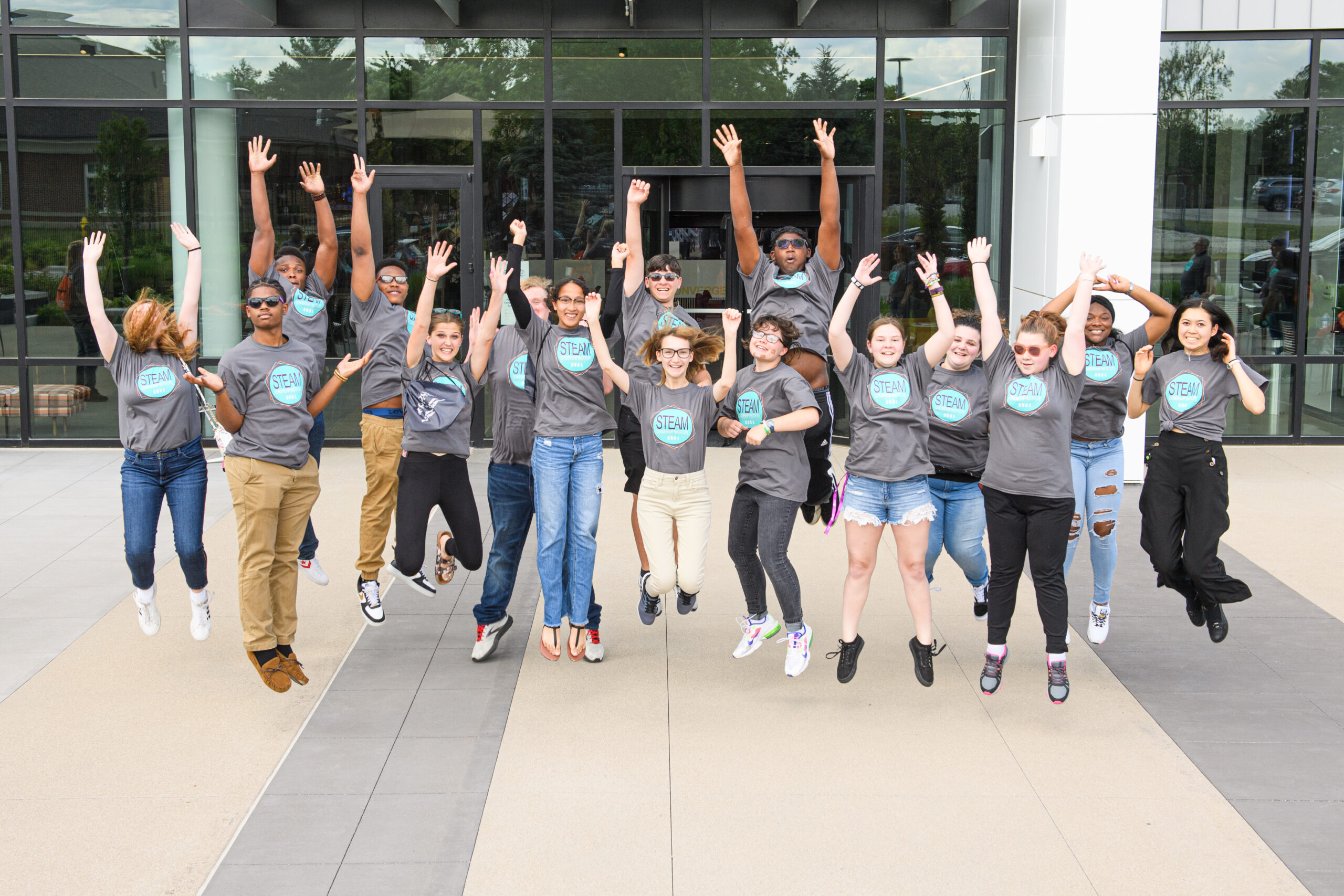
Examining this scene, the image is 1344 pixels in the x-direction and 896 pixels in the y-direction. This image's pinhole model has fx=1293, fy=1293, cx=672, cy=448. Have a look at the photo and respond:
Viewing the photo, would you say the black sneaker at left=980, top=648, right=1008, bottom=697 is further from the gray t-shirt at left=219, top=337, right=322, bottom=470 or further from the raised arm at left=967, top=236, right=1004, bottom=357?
the gray t-shirt at left=219, top=337, right=322, bottom=470

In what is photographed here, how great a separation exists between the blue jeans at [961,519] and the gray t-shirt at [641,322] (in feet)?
4.87

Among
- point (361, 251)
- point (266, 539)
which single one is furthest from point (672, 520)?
point (361, 251)

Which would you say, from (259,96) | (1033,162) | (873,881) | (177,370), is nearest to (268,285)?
(177,370)

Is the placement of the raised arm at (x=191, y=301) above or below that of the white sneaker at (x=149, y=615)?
above

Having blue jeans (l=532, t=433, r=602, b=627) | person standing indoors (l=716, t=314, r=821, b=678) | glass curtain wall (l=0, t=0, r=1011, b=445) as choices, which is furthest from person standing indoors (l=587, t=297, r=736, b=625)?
glass curtain wall (l=0, t=0, r=1011, b=445)

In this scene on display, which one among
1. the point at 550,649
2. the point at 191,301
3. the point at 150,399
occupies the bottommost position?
the point at 550,649

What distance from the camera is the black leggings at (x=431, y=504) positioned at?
20.5 ft

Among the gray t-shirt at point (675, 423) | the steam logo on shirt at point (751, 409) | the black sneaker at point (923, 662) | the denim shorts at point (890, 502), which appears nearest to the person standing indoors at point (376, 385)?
the gray t-shirt at point (675, 423)

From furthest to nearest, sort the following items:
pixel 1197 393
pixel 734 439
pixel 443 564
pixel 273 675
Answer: pixel 443 564, pixel 1197 393, pixel 734 439, pixel 273 675

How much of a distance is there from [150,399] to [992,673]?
158 inches

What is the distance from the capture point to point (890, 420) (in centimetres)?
570

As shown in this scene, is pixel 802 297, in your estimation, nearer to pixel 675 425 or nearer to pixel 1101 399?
pixel 675 425

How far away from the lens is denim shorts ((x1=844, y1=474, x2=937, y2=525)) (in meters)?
→ 5.70

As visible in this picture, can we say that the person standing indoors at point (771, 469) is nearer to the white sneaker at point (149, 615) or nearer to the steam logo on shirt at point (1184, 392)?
the steam logo on shirt at point (1184, 392)
